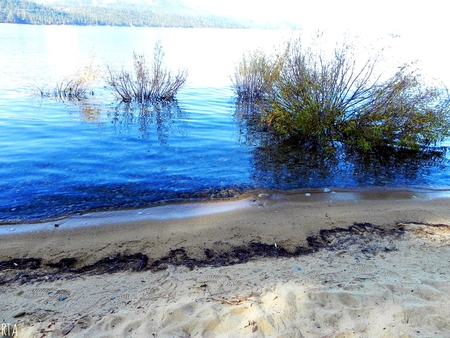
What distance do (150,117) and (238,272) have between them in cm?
1350

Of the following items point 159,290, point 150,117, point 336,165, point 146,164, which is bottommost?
point 159,290

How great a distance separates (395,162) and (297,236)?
6.78 metres

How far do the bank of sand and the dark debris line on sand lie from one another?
3cm

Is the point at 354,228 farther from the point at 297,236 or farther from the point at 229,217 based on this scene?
the point at 229,217

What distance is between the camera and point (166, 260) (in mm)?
5484

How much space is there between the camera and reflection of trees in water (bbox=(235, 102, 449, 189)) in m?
9.62

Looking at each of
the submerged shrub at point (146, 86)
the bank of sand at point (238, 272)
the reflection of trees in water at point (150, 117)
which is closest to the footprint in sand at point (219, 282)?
the bank of sand at point (238, 272)

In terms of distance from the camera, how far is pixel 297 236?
20.9 feet

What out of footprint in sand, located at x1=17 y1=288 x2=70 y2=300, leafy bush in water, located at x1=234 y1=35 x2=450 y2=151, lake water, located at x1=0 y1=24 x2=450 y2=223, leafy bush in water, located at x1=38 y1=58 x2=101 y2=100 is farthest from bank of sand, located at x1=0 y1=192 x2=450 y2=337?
leafy bush in water, located at x1=38 y1=58 x2=101 y2=100

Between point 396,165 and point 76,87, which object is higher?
point 76,87

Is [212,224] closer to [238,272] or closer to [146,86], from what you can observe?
[238,272]

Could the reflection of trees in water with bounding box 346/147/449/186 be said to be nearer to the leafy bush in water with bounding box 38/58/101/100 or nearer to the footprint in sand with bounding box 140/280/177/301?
the footprint in sand with bounding box 140/280/177/301

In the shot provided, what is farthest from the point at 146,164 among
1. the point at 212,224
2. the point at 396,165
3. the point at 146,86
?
the point at 146,86

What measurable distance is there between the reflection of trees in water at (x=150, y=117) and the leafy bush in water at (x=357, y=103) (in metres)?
5.38
